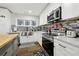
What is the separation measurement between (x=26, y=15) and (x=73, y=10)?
5.13 m

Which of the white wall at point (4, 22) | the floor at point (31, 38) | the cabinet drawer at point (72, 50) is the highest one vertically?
the white wall at point (4, 22)

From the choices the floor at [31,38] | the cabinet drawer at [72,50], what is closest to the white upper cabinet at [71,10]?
the cabinet drawer at [72,50]

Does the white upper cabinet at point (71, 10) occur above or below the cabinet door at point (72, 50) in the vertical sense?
above

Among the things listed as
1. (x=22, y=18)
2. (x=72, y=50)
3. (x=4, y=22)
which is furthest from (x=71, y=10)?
(x=22, y=18)

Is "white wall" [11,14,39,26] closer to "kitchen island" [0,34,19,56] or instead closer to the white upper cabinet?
"kitchen island" [0,34,19,56]

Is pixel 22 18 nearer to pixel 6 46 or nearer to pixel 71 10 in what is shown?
pixel 71 10

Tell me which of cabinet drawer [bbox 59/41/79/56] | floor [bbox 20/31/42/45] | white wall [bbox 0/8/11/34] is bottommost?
floor [bbox 20/31/42/45]

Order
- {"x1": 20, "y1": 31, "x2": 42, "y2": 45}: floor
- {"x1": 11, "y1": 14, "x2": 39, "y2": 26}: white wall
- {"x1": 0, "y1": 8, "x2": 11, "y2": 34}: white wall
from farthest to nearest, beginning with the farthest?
1. {"x1": 11, "y1": 14, "x2": 39, "y2": 26}: white wall
2. {"x1": 20, "y1": 31, "x2": 42, "y2": 45}: floor
3. {"x1": 0, "y1": 8, "x2": 11, "y2": 34}: white wall

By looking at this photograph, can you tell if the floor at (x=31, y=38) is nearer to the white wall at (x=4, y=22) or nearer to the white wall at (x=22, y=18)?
the white wall at (x=22, y=18)

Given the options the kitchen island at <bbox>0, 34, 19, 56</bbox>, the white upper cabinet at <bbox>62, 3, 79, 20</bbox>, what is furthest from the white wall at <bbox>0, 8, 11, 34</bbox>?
the white upper cabinet at <bbox>62, 3, 79, 20</bbox>

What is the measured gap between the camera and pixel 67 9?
196cm

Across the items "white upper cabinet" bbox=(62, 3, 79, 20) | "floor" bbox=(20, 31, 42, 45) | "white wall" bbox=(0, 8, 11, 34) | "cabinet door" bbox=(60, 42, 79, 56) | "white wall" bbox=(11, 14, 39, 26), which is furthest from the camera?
"white wall" bbox=(11, 14, 39, 26)

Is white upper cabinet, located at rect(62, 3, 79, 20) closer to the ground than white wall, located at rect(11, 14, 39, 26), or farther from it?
closer to the ground

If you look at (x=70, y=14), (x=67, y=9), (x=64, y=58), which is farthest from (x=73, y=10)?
(x=64, y=58)
